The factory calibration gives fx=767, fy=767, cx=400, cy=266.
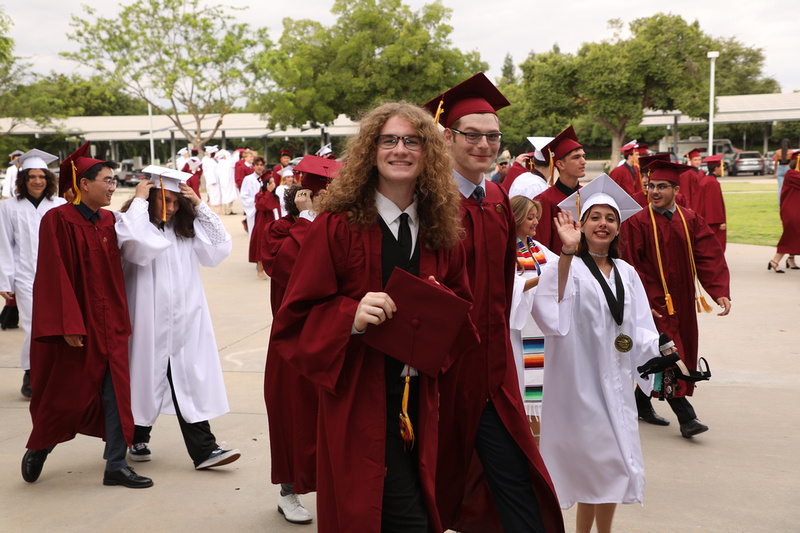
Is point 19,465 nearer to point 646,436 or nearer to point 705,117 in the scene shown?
point 646,436

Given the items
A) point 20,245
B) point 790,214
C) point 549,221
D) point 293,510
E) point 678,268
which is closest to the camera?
point 293,510

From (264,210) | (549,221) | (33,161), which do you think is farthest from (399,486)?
(264,210)

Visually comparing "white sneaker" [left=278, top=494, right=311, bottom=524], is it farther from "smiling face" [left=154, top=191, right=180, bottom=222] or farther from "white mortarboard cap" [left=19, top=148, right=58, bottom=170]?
"white mortarboard cap" [left=19, top=148, right=58, bottom=170]

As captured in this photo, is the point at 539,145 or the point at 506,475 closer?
the point at 506,475

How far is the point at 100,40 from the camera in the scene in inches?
1399

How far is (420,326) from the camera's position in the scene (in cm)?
255

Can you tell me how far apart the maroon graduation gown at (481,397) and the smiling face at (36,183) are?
5.83 meters

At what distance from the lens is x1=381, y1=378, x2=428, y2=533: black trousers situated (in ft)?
8.51

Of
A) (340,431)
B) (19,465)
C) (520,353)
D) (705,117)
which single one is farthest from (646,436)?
(705,117)

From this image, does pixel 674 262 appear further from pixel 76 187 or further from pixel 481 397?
pixel 76 187

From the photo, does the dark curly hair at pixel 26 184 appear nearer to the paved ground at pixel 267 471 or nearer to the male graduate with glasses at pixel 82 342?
the paved ground at pixel 267 471

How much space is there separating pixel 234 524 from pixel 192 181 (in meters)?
2.73

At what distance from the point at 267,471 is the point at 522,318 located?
6.80 ft

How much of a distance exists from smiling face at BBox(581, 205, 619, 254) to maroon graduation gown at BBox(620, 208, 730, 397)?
177 cm
